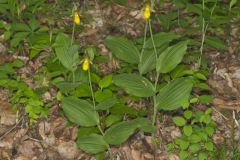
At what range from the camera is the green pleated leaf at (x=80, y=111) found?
261cm

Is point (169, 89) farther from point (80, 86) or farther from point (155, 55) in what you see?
point (80, 86)

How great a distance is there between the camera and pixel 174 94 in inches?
107

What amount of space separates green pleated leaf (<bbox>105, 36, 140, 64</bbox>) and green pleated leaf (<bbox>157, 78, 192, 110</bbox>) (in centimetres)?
32

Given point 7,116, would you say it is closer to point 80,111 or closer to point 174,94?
point 80,111

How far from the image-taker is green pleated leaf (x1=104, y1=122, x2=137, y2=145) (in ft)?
8.50

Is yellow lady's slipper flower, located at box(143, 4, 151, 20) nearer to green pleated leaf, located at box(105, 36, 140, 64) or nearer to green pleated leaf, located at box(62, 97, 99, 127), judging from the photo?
green pleated leaf, located at box(105, 36, 140, 64)

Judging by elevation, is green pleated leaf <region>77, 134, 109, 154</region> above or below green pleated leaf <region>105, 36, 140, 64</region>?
below

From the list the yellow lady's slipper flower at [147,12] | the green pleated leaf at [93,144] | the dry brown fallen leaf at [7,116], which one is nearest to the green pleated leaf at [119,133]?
the green pleated leaf at [93,144]

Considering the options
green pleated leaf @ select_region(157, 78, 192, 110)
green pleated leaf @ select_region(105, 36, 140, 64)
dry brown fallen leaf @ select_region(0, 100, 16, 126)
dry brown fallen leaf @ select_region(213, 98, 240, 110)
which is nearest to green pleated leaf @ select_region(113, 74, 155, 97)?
green pleated leaf @ select_region(157, 78, 192, 110)

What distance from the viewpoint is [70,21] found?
3.98 m

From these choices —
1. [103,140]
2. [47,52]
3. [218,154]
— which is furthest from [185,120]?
[47,52]

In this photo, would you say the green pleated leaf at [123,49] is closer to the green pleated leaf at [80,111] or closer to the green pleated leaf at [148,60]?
the green pleated leaf at [148,60]

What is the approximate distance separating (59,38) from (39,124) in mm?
622

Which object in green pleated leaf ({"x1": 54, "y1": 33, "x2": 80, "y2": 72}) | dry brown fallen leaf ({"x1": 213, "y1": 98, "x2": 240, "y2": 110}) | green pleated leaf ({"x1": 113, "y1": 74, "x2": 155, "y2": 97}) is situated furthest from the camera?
dry brown fallen leaf ({"x1": 213, "y1": 98, "x2": 240, "y2": 110})
